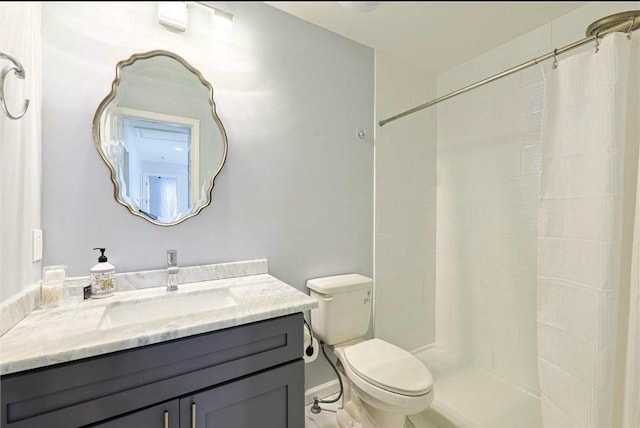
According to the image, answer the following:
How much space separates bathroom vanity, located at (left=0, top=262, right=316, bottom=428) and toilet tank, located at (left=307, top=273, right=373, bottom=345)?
461mm

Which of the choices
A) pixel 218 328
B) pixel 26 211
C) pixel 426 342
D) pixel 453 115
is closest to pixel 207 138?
pixel 26 211

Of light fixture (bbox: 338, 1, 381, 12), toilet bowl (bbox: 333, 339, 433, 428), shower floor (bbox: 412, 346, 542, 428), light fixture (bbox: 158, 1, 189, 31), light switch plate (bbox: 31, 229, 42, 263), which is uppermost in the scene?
light fixture (bbox: 158, 1, 189, 31)

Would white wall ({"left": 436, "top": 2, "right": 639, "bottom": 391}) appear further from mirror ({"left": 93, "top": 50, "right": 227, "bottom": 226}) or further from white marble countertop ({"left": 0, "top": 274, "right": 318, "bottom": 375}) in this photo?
mirror ({"left": 93, "top": 50, "right": 227, "bottom": 226})

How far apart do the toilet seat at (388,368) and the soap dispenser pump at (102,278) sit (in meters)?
1.09

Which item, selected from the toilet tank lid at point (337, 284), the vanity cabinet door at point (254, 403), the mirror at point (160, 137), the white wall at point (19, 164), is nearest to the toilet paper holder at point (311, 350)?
the toilet tank lid at point (337, 284)

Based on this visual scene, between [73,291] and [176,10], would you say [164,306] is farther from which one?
[176,10]

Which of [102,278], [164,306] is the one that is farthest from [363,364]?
[102,278]

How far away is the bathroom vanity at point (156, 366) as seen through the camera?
75cm

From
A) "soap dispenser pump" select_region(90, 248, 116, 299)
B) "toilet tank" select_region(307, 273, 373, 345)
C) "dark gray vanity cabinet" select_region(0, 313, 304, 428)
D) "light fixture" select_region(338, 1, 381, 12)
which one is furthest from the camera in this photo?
"toilet tank" select_region(307, 273, 373, 345)

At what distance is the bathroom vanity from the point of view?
75cm

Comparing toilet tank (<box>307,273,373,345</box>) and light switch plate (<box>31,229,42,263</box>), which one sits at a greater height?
light switch plate (<box>31,229,42,263</box>)

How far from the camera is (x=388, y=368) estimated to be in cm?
137

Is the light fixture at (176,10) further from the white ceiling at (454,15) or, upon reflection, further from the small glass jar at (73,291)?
the small glass jar at (73,291)

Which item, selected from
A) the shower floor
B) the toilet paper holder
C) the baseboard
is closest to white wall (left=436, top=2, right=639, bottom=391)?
the shower floor
